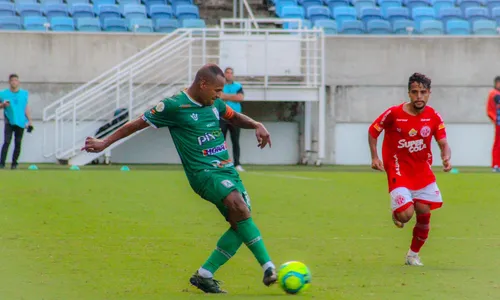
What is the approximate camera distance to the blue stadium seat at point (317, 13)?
31.1m

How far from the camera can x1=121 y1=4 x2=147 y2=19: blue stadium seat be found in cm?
3016

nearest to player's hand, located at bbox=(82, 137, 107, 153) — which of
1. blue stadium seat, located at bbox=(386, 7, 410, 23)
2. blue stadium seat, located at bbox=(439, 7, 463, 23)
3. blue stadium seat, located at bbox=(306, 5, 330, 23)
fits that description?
blue stadium seat, located at bbox=(306, 5, 330, 23)

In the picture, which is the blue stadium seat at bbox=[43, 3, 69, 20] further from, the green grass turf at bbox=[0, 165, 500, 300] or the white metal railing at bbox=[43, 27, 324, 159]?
the green grass turf at bbox=[0, 165, 500, 300]

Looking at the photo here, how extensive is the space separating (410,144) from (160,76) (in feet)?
64.1

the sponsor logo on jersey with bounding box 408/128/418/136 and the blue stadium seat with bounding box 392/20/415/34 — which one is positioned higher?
the blue stadium seat with bounding box 392/20/415/34

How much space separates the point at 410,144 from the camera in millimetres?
9797

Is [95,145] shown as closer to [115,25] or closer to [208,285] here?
[208,285]

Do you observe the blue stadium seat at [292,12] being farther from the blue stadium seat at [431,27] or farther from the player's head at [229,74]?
the player's head at [229,74]

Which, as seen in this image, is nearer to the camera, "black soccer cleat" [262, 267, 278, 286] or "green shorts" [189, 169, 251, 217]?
"black soccer cleat" [262, 267, 278, 286]

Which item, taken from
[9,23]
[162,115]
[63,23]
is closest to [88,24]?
[63,23]

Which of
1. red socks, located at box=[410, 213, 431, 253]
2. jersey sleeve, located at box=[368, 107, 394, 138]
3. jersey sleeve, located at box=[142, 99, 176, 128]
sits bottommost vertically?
red socks, located at box=[410, 213, 431, 253]

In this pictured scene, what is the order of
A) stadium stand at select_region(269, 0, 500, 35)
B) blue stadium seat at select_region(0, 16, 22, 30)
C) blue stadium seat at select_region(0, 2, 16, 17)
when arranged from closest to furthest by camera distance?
1. blue stadium seat at select_region(0, 16, 22, 30)
2. blue stadium seat at select_region(0, 2, 16, 17)
3. stadium stand at select_region(269, 0, 500, 35)

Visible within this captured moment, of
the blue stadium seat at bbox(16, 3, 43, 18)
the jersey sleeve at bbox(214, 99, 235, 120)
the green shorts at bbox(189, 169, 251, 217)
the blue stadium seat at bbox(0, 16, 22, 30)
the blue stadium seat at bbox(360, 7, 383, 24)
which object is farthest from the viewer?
the blue stadium seat at bbox(360, 7, 383, 24)

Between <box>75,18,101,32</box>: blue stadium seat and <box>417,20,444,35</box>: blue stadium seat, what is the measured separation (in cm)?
927
